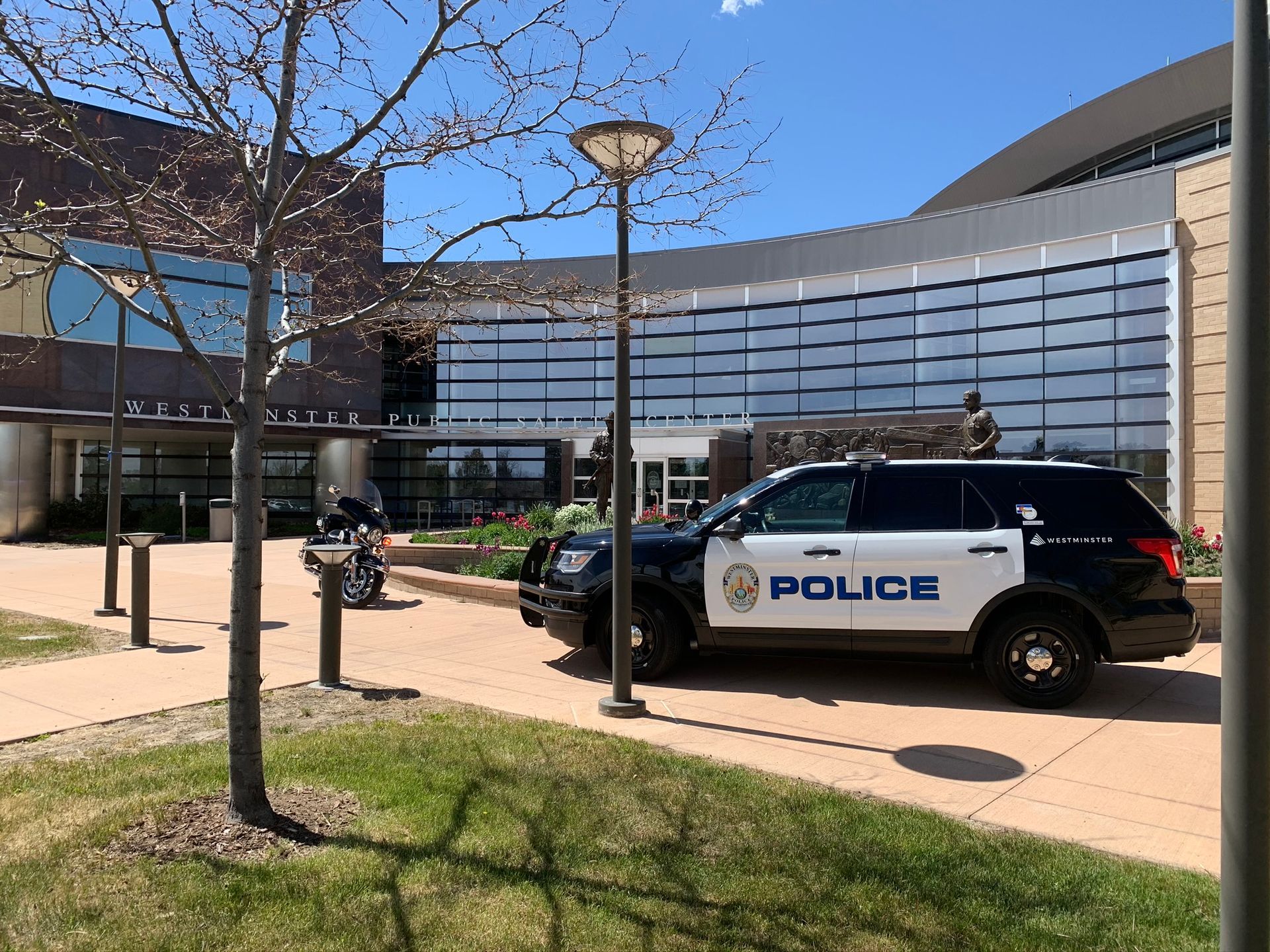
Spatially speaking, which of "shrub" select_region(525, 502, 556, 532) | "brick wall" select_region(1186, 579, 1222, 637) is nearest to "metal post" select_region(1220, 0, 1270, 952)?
"brick wall" select_region(1186, 579, 1222, 637)

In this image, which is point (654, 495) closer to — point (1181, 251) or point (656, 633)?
point (1181, 251)

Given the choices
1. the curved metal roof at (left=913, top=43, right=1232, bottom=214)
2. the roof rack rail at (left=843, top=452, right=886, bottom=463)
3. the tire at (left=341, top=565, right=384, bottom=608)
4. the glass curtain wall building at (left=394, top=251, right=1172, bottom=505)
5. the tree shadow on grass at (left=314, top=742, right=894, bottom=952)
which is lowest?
the tree shadow on grass at (left=314, top=742, right=894, bottom=952)

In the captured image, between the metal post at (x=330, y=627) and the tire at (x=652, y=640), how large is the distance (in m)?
Answer: 2.18

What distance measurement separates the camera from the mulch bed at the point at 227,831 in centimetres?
415

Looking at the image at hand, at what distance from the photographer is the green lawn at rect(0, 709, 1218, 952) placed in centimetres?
340

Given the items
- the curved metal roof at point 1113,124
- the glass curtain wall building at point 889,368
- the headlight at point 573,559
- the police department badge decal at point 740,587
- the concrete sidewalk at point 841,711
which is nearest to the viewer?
the concrete sidewalk at point 841,711

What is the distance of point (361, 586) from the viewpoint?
13.0 m

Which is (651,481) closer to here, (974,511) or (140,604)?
(140,604)

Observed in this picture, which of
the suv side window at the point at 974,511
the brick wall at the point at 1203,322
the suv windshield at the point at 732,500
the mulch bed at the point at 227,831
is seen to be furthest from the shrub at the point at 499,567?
the brick wall at the point at 1203,322

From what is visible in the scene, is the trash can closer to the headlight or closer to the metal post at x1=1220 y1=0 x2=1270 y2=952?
the headlight

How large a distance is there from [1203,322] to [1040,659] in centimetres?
1967

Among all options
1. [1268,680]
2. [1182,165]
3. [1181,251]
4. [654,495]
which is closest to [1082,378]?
[1181,251]

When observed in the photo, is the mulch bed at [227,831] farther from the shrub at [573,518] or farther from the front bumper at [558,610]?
the shrub at [573,518]

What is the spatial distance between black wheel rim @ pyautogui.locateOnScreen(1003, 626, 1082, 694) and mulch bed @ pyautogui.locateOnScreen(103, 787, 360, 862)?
4931mm
